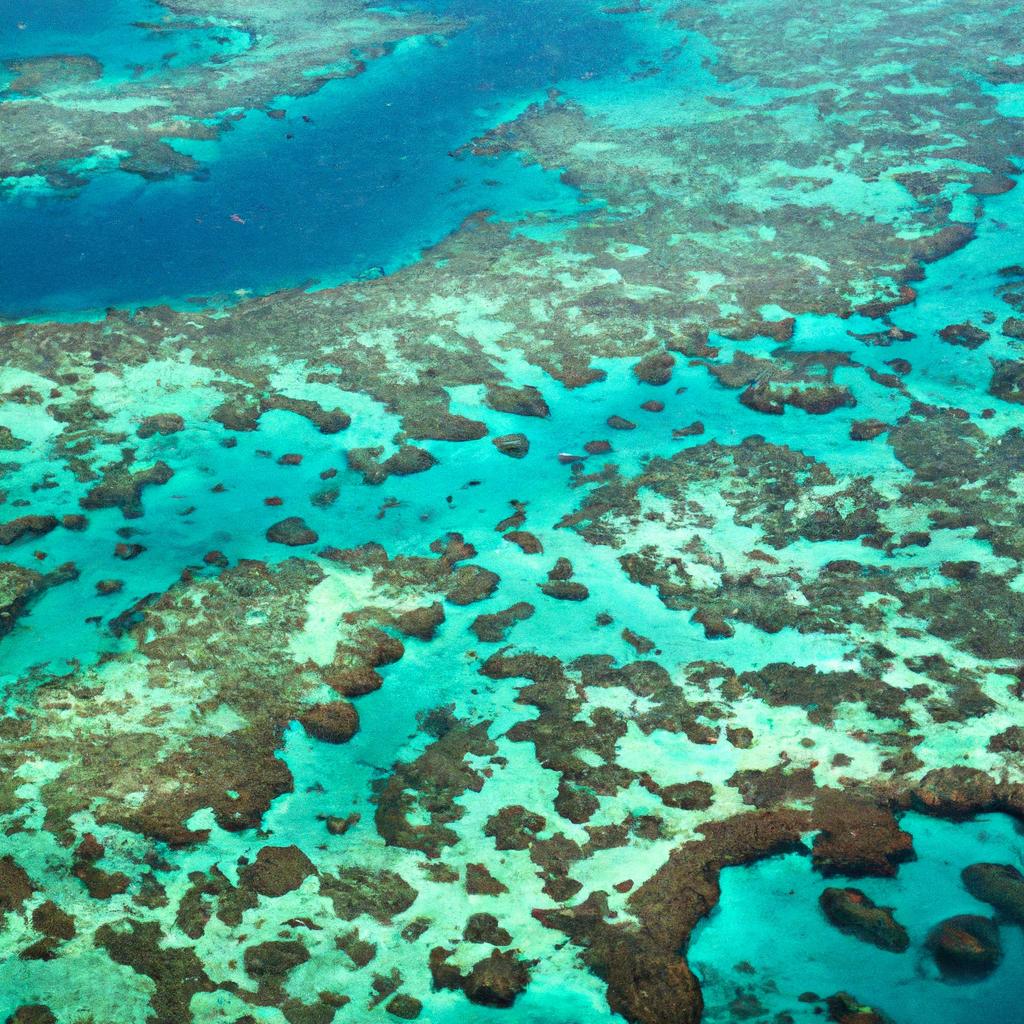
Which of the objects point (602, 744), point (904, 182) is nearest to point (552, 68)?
point (904, 182)

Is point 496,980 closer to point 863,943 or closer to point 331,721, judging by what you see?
point 863,943

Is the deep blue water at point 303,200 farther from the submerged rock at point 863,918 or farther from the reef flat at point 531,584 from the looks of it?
the submerged rock at point 863,918

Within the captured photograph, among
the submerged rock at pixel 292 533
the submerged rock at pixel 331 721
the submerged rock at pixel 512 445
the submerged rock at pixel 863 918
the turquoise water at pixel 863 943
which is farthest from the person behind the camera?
the submerged rock at pixel 512 445

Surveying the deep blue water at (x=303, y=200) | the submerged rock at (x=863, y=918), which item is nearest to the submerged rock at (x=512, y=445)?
the deep blue water at (x=303, y=200)

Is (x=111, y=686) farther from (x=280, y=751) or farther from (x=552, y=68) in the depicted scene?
(x=552, y=68)

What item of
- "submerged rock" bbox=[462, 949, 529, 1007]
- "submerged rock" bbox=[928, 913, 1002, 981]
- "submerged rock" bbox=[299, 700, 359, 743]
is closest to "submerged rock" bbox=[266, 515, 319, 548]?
"submerged rock" bbox=[299, 700, 359, 743]

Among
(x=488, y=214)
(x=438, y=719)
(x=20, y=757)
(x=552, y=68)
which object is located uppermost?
(x=552, y=68)

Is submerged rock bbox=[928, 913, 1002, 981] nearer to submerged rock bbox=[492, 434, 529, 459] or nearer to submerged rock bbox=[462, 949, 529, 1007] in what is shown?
submerged rock bbox=[462, 949, 529, 1007]
